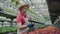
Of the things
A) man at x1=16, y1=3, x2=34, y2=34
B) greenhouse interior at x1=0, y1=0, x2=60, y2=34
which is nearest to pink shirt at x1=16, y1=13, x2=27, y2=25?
man at x1=16, y1=3, x2=34, y2=34

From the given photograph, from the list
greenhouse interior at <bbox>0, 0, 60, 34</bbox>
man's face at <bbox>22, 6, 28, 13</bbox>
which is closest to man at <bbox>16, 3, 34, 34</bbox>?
man's face at <bbox>22, 6, 28, 13</bbox>

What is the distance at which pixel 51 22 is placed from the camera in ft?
20.1

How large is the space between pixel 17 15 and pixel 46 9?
62 cm

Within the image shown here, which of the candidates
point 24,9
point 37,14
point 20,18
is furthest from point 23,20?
point 37,14

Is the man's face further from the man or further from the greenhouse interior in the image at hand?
the greenhouse interior

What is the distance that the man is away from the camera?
589 centimetres

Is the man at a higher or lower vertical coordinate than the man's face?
lower

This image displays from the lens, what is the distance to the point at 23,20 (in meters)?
5.91

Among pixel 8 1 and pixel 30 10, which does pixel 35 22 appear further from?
pixel 8 1

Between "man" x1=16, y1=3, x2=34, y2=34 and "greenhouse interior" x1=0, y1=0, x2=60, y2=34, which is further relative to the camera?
"greenhouse interior" x1=0, y1=0, x2=60, y2=34

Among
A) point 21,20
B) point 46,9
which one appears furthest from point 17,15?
point 46,9

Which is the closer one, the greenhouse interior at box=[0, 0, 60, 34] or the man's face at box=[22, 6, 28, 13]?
the man's face at box=[22, 6, 28, 13]

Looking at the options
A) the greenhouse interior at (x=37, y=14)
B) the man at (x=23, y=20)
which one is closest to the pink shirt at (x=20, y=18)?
the man at (x=23, y=20)

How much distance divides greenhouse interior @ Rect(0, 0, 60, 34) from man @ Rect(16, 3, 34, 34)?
10cm
